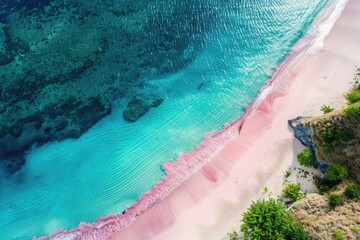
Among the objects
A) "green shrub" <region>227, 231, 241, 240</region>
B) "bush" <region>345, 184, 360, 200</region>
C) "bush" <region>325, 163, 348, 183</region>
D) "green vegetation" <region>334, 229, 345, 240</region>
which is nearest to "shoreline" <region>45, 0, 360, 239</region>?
"green shrub" <region>227, 231, 241, 240</region>

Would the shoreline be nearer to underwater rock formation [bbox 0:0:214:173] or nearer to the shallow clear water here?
the shallow clear water

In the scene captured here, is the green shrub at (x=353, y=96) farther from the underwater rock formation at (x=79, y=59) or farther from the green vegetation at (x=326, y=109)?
the underwater rock formation at (x=79, y=59)

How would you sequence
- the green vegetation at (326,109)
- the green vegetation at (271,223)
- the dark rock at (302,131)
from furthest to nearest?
the green vegetation at (326,109), the dark rock at (302,131), the green vegetation at (271,223)

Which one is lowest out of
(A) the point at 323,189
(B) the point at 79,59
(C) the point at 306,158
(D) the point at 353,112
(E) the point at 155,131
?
(E) the point at 155,131

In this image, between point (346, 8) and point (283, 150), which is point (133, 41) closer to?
point (283, 150)

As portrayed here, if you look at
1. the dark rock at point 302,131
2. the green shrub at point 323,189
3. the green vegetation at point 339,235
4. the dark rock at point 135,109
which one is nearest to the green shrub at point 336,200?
the green shrub at point 323,189

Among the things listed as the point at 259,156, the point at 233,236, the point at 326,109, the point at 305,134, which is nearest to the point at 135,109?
the point at 259,156

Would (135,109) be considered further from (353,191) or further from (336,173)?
(353,191)

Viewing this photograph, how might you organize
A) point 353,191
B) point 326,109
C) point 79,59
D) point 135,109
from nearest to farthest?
point 353,191 < point 326,109 < point 135,109 < point 79,59
